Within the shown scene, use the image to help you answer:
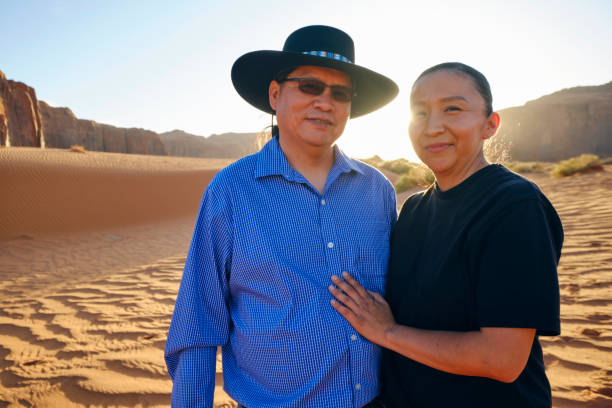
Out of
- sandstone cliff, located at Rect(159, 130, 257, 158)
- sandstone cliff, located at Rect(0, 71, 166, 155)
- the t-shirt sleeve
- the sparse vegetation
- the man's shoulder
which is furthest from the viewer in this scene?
sandstone cliff, located at Rect(159, 130, 257, 158)

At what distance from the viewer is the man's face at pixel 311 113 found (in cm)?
186

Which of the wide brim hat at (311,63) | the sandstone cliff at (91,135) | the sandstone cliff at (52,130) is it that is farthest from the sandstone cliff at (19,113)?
the wide brim hat at (311,63)

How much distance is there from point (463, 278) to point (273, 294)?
0.78 m

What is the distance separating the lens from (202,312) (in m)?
1.61

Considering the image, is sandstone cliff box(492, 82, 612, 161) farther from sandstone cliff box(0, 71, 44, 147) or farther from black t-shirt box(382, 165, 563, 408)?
sandstone cliff box(0, 71, 44, 147)

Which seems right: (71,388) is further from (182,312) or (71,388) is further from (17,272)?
(17,272)

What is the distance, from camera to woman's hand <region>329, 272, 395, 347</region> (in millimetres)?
1449

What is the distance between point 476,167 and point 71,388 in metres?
3.51

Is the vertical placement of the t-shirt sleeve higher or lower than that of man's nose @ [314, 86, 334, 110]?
lower

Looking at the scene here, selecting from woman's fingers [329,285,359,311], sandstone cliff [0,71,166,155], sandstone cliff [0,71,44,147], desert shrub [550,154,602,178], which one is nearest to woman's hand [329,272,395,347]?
woman's fingers [329,285,359,311]

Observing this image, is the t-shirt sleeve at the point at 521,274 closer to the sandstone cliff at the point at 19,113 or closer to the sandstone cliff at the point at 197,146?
the sandstone cliff at the point at 19,113

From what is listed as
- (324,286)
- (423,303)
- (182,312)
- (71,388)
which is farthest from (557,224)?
(71,388)

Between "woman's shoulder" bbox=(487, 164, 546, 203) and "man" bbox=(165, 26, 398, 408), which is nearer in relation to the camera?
"woman's shoulder" bbox=(487, 164, 546, 203)

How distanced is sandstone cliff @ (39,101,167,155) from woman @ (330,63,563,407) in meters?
75.9
